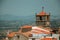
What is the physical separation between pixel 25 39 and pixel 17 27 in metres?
1.45

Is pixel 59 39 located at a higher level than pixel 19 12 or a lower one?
lower

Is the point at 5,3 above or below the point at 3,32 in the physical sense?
above

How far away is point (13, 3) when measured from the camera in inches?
404

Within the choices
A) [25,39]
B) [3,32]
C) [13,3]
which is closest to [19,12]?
[13,3]

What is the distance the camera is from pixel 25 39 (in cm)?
860

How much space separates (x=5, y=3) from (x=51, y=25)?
2.42 m

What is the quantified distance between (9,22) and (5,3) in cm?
93

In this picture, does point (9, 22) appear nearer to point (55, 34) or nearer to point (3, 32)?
point (3, 32)

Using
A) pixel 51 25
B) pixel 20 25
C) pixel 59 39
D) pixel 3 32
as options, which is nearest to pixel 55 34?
pixel 59 39

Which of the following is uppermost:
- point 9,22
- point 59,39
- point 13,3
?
point 13,3

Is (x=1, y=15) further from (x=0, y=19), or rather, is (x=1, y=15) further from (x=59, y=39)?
(x=59, y=39)

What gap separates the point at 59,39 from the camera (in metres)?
8.85

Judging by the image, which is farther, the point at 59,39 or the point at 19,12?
the point at 19,12

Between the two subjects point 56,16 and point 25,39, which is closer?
point 25,39
